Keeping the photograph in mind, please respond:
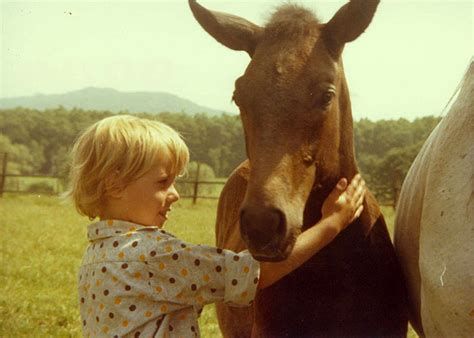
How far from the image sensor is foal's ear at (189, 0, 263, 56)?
3084 millimetres

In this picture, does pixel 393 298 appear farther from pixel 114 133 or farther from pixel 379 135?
pixel 379 135

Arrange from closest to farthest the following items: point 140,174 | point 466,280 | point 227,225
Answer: point 466,280
point 140,174
point 227,225

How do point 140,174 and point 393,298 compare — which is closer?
point 140,174

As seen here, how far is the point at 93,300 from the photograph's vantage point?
246 centimetres

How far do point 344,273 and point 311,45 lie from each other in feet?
3.50

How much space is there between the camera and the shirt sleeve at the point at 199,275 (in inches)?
94.5

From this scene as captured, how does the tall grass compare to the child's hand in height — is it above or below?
below

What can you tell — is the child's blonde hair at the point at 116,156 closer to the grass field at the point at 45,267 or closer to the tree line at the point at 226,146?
the grass field at the point at 45,267

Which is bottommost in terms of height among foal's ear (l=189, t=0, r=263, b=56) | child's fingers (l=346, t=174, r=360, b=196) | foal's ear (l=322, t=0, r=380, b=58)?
child's fingers (l=346, t=174, r=360, b=196)

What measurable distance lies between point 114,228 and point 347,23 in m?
1.36

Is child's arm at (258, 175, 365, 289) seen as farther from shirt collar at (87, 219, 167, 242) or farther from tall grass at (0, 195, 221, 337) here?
tall grass at (0, 195, 221, 337)

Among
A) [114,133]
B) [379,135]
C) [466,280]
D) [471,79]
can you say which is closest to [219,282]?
[114,133]

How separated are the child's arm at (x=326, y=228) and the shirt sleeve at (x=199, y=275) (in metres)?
0.13

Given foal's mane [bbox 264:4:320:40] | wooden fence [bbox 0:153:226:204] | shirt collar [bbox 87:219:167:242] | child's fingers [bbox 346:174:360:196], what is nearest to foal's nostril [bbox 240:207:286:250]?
shirt collar [bbox 87:219:167:242]
